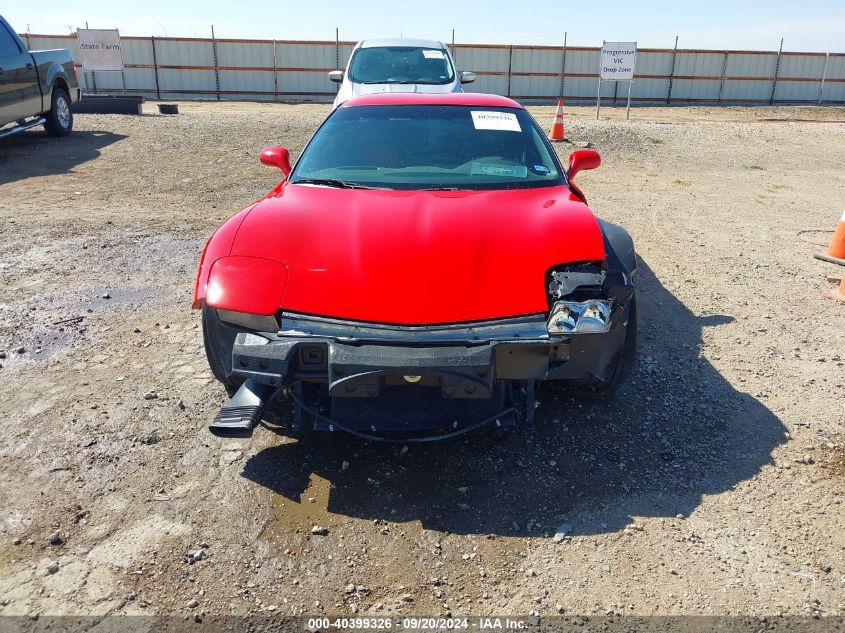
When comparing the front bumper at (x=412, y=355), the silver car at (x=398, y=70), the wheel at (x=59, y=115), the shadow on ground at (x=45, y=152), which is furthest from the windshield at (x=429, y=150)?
the wheel at (x=59, y=115)

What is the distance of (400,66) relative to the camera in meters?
10.1

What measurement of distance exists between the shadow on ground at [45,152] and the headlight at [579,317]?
900 centimetres

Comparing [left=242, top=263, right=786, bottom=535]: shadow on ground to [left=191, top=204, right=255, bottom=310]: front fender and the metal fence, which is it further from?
the metal fence

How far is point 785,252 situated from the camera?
6.73 meters

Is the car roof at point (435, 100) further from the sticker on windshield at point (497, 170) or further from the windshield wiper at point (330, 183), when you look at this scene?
the windshield wiper at point (330, 183)

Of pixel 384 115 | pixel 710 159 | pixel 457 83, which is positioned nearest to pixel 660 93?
pixel 710 159

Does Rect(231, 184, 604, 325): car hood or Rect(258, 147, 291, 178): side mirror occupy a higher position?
Rect(258, 147, 291, 178): side mirror

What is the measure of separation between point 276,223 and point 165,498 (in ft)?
4.61

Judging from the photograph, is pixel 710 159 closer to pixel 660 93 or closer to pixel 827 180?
pixel 827 180

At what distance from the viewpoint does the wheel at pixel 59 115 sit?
11656mm

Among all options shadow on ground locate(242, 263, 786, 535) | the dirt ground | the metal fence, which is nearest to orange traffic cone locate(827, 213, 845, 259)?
the dirt ground

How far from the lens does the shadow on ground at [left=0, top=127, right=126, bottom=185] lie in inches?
392

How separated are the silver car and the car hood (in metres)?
6.43

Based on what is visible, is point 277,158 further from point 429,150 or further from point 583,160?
point 583,160
